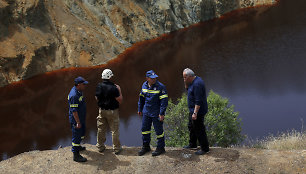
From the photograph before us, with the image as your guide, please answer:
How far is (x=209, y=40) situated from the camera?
35594 mm

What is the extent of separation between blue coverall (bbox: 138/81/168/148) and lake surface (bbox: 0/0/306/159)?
7.10 meters

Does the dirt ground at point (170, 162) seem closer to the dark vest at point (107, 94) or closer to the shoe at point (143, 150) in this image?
the shoe at point (143, 150)

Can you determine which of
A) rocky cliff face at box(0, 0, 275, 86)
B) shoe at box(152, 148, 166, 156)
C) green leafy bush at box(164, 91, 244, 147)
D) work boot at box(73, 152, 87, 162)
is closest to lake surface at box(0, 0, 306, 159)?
rocky cliff face at box(0, 0, 275, 86)

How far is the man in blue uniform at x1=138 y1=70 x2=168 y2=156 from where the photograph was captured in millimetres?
8405

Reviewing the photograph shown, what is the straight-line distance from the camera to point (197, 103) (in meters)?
8.09

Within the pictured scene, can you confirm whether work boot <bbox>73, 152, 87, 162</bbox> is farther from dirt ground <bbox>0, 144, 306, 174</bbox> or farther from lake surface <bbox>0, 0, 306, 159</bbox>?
lake surface <bbox>0, 0, 306, 159</bbox>

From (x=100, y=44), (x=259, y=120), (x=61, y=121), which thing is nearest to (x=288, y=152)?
(x=259, y=120)

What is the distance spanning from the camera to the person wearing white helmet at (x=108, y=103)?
846 cm

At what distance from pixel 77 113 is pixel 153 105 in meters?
2.06

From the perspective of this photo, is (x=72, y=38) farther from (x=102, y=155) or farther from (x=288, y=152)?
(x=288, y=152)

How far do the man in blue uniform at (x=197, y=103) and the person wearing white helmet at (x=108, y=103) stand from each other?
6.18 feet

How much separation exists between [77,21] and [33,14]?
470cm

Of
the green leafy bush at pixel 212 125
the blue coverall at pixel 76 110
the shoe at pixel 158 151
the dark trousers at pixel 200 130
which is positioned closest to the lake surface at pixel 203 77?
the green leafy bush at pixel 212 125

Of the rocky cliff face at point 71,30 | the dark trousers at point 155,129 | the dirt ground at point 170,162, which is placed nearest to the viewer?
the dirt ground at point 170,162
